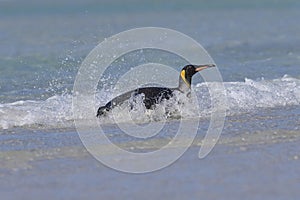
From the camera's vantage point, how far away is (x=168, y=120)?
28.2 feet

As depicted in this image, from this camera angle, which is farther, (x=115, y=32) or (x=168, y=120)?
(x=115, y=32)

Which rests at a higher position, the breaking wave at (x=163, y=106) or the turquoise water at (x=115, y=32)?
the breaking wave at (x=163, y=106)

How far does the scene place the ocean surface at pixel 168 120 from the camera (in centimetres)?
573

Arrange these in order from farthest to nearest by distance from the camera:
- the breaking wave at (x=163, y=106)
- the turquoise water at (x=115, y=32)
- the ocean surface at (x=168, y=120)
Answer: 1. the turquoise water at (x=115, y=32)
2. the breaking wave at (x=163, y=106)
3. the ocean surface at (x=168, y=120)

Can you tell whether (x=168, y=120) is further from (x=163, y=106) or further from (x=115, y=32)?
(x=115, y=32)

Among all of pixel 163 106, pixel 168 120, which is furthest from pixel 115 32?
pixel 168 120

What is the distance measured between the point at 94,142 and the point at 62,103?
2.59 m

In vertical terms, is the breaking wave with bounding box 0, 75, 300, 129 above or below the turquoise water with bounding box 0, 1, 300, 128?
above

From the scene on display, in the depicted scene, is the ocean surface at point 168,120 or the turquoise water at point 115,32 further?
the turquoise water at point 115,32

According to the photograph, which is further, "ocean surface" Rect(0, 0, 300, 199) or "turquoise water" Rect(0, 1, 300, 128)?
"turquoise water" Rect(0, 1, 300, 128)

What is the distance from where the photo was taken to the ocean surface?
5727 millimetres

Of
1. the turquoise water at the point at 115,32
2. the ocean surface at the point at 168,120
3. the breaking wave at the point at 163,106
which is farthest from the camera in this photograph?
the turquoise water at the point at 115,32

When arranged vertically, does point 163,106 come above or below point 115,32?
above

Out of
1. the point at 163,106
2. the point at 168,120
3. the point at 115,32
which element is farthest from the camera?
the point at 115,32
